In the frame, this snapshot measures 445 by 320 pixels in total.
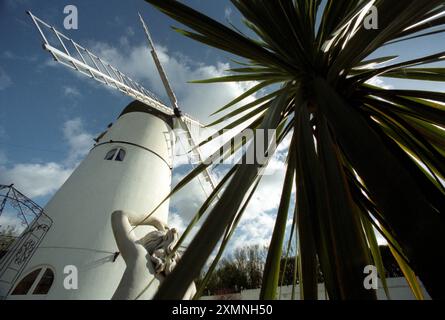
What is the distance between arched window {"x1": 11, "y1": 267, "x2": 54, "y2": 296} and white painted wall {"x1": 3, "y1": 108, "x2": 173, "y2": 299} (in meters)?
0.13

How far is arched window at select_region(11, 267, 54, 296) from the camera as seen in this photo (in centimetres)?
559

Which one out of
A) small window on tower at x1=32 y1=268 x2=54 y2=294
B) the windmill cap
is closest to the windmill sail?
the windmill cap

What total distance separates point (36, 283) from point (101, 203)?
2230 mm

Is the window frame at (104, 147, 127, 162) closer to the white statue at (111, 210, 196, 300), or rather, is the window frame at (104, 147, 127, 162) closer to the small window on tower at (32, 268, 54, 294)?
the small window on tower at (32, 268, 54, 294)

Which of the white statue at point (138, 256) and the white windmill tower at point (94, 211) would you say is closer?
A: the white statue at point (138, 256)

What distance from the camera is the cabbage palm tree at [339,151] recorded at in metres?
0.61

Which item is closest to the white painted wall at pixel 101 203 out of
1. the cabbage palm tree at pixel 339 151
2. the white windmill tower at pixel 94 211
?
the white windmill tower at pixel 94 211

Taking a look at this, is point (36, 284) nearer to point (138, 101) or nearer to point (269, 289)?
point (269, 289)

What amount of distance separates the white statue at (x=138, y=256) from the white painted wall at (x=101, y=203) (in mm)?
4368

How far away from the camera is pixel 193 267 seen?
520 millimetres

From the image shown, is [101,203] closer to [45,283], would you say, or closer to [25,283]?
[45,283]

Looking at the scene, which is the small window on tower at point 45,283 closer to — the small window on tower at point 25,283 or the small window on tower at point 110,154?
the small window on tower at point 25,283
